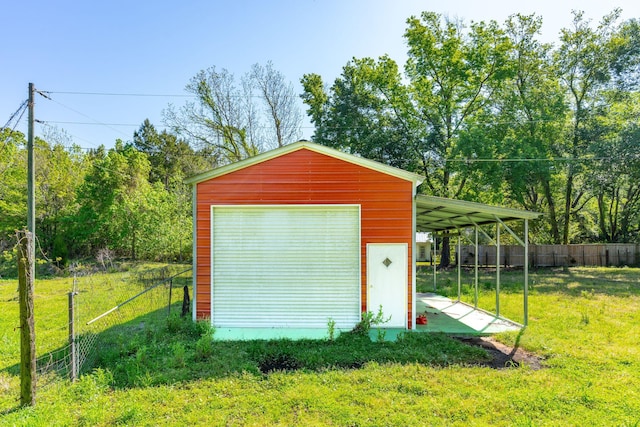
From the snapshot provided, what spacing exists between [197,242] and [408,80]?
1756 centimetres

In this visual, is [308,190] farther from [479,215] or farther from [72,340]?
[72,340]

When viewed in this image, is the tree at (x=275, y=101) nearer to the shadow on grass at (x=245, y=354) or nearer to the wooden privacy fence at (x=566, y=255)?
the wooden privacy fence at (x=566, y=255)

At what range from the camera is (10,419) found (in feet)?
11.1

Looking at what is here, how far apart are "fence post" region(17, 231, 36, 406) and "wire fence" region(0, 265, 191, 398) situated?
569 mm

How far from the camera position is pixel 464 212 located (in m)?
7.89

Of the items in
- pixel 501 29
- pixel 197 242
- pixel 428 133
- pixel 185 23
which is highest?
pixel 501 29

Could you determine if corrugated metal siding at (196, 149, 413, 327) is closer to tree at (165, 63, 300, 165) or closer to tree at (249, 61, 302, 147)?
tree at (165, 63, 300, 165)

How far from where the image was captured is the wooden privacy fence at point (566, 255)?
19.6 metres

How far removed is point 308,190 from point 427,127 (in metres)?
14.5

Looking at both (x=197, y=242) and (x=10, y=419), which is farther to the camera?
(x=197, y=242)

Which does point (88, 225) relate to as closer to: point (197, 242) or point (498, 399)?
point (197, 242)

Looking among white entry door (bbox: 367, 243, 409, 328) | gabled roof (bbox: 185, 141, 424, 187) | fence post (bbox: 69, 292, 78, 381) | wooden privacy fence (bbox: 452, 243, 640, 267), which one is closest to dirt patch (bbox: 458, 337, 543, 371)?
white entry door (bbox: 367, 243, 409, 328)

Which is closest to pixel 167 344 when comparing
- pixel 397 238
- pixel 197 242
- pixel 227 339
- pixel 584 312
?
pixel 227 339

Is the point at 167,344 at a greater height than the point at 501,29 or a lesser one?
lesser
